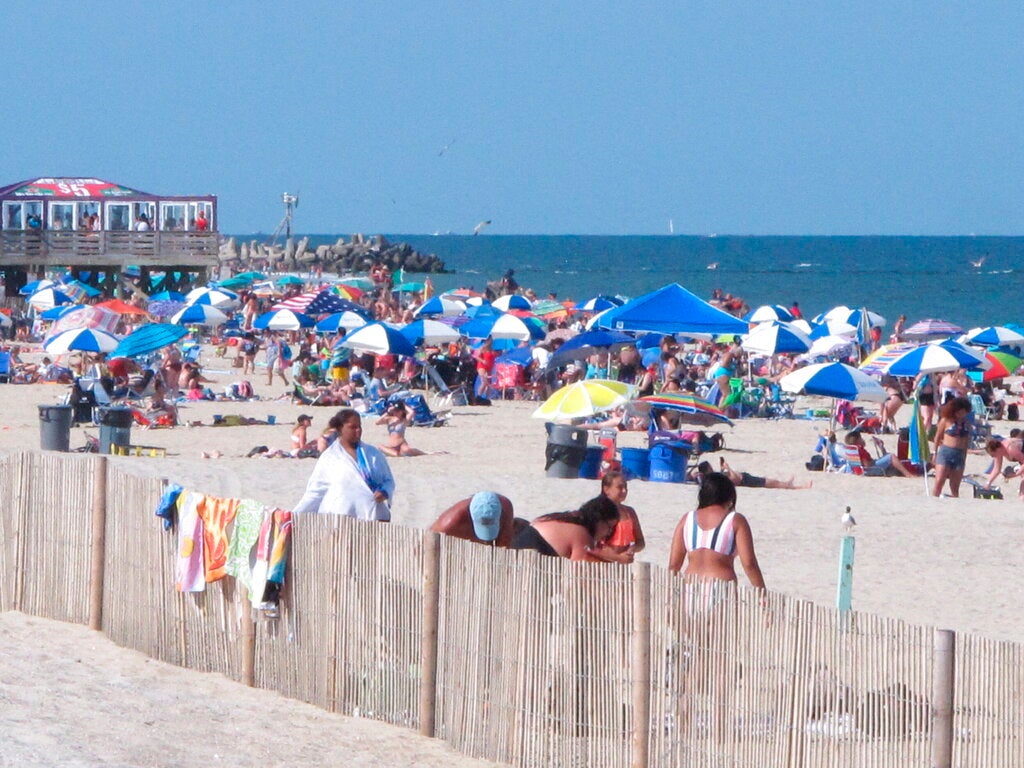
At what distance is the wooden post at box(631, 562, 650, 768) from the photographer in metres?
5.04

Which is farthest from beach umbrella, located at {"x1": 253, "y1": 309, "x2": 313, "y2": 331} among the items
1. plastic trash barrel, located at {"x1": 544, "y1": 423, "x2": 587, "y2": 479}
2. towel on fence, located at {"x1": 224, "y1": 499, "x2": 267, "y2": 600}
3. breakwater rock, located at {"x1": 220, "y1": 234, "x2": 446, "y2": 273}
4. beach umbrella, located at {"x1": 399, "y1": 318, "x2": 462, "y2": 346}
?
breakwater rock, located at {"x1": 220, "y1": 234, "x2": 446, "y2": 273}

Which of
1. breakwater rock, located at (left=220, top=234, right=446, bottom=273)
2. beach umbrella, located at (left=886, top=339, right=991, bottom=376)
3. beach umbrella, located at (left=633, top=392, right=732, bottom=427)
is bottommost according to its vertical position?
beach umbrella, located at (left=633, top=392, right=732, bottom=427)

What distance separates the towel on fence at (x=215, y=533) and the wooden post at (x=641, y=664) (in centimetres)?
214

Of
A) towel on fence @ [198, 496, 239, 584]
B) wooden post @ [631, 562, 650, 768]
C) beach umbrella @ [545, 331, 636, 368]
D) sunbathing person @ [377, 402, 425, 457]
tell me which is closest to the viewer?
wooden post @ [631, 562, 650, 768]

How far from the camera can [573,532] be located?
248 inches

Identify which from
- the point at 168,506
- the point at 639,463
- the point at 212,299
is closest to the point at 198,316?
the point at 212,299

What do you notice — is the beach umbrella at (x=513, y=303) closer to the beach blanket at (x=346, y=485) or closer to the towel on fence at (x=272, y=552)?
the beach blanket at (x=346, y=485)

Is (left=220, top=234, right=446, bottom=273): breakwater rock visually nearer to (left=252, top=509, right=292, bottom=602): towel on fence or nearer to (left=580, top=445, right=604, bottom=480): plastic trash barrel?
(left=580, top=445, right=604, bottom=480): plastic trash barrel

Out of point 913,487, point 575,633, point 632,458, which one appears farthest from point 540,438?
point 575,633

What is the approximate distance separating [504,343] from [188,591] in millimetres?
18720

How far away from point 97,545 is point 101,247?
104 feet

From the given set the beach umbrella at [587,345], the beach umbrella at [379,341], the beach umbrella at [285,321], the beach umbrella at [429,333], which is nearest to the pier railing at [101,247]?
the beach umbrella at [285,321]

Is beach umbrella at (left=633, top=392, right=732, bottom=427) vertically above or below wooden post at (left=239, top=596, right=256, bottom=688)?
above

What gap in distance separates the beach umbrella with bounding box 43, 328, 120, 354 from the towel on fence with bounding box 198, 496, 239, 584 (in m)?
13.1
